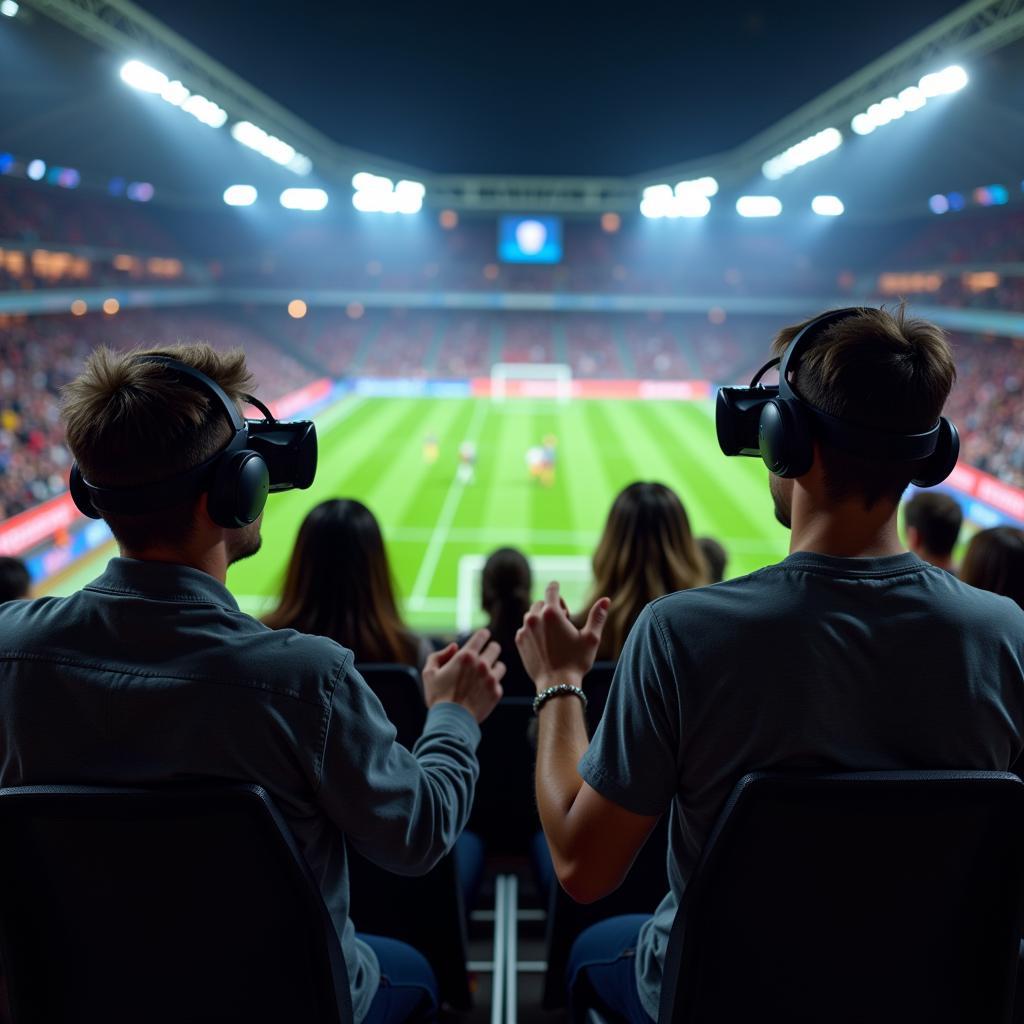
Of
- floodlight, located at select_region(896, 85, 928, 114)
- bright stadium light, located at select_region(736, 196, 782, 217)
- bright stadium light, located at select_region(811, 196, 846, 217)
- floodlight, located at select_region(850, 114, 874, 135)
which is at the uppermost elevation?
bright stadium light, located at select_region(736, 196, 782, 217)

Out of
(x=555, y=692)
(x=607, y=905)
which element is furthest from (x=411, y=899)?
(x=555, y=692)

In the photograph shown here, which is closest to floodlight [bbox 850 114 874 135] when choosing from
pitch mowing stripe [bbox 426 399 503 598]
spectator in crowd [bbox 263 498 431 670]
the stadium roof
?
the stadium roof

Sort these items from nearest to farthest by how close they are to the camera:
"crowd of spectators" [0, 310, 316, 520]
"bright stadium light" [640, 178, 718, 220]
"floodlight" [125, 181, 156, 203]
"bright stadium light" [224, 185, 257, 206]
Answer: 1. "crowd of spectators" [0, 310, 316, 520]
2. "floodlight" [125, 181, 156, 203]
3. "bright stadium light" [224, 185, 257, 206]
4. "bright stadium light" [640, 178, 718, 220]

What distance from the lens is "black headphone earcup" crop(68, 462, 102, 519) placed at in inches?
59.7

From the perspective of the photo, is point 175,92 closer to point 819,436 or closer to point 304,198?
point 819,436

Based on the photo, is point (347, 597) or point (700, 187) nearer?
point (347, 597)

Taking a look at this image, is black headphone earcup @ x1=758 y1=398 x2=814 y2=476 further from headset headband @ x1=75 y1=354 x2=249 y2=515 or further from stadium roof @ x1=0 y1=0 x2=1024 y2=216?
stadium roof @ x1=0 y1=0 x2=1024 y2=216

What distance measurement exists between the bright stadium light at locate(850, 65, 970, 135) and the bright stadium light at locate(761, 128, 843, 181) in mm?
1230

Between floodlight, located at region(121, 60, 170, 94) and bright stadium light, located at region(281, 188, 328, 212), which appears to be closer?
floodlight, located at region(121, 60, 170, 94)

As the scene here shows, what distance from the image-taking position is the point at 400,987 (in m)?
1.84

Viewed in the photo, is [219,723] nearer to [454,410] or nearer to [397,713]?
[397,713]

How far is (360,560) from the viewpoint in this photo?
2.84 meters

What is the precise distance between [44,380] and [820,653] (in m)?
21.4

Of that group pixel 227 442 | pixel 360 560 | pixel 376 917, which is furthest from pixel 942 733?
pixel 360 560
